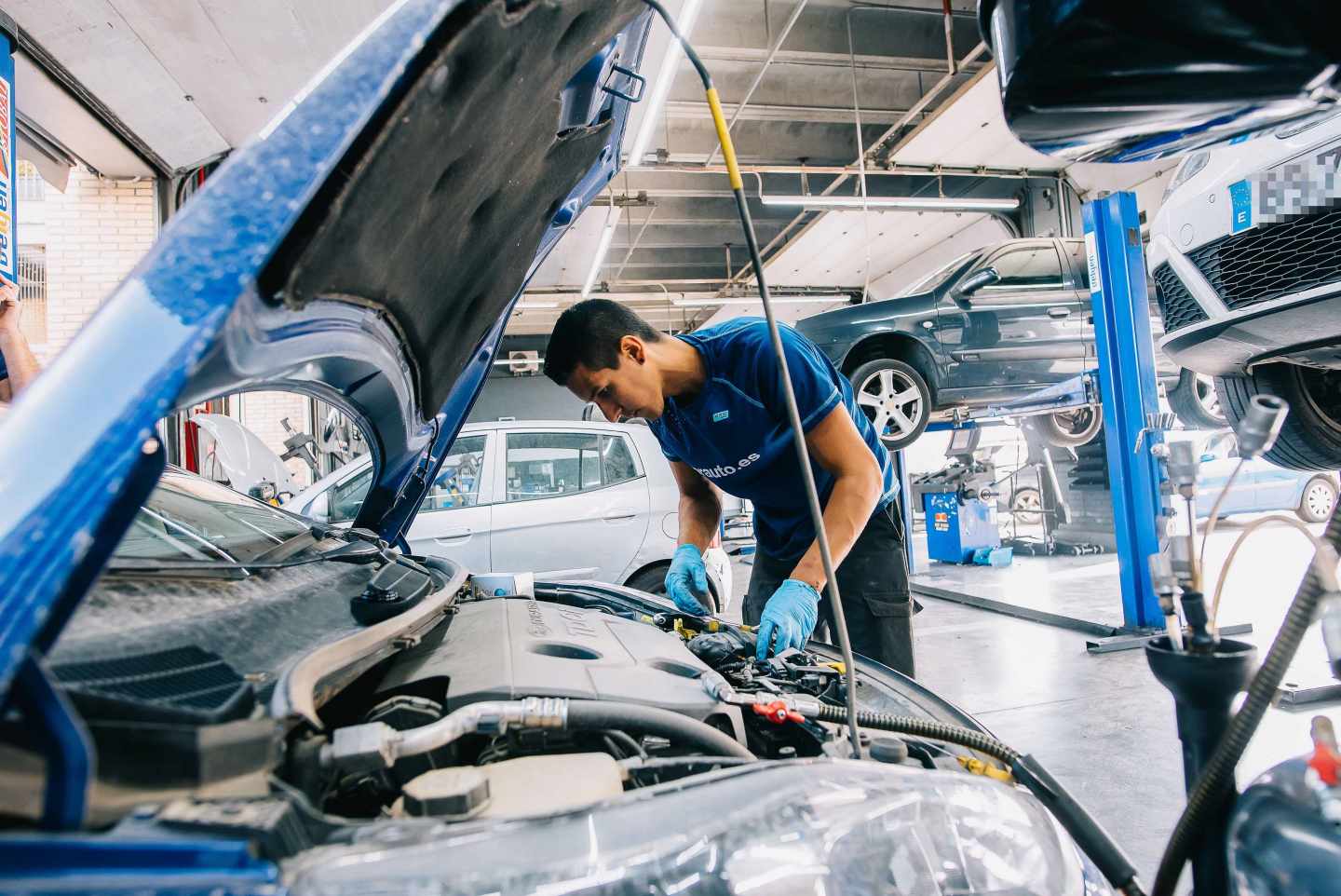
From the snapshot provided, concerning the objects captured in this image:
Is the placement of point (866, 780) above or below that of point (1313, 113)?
below

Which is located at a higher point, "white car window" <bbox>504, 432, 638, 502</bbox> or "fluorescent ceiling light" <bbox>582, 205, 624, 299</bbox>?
"fluorescent ceiling light" <bbox>582, 205, 624, 299</bbox>

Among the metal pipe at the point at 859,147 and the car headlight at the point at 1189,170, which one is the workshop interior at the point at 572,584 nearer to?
the car headlight at the point at 1189,170

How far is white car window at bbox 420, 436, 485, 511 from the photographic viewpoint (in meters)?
4.46

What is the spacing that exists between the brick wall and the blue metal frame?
6.49 metres

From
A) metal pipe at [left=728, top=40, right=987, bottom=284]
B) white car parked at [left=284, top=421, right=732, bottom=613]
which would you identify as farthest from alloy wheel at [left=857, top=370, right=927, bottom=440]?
metal pipe at [left=728, top=40, right=987, bottom=284]

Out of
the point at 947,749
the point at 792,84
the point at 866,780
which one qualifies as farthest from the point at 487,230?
the point at 792,84

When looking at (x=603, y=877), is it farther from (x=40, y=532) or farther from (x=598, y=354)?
(x=598, y=354)

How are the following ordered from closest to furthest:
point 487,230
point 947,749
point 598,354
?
point 947,749, point 487,230, point 598,354

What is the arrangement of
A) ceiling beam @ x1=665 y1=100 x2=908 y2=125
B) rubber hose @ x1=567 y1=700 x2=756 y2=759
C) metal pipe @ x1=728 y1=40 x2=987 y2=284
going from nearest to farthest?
rubber hose @ x1=567 y1=700 x2=756 y2=759, metal pipe @ x1=728 y1=40 x2=987 y2=284, ceiling beam @ x1=665 y1=100 x2=908 y2=125

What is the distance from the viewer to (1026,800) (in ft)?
2.60

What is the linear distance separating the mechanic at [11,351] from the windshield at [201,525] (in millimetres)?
A: 1472

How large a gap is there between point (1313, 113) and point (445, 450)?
175cm

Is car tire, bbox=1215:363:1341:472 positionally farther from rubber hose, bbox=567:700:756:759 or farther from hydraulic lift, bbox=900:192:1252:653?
rubber hose, bbox=567:700:756:759

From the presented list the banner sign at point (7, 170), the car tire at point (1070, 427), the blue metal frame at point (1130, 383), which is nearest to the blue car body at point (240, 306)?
the banner sign at point (7, 170)
